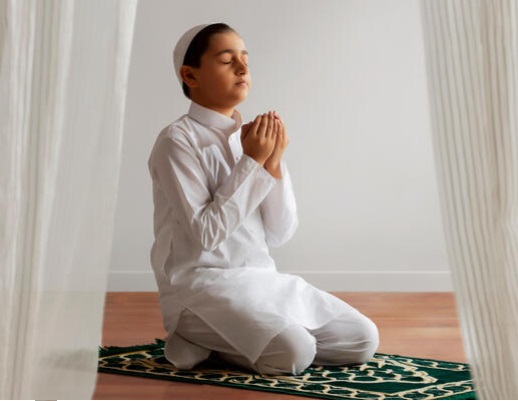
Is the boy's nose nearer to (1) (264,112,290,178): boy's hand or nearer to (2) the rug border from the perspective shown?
(1) (264,112,290,178): boy's hand

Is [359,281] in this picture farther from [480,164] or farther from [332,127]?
[480,164]

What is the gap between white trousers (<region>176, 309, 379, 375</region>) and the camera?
8.11ft

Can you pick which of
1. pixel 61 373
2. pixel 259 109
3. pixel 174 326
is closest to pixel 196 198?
pixel 174 326

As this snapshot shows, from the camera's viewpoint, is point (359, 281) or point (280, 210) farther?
point (359, 281)

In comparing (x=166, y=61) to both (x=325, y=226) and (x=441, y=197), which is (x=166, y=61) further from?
(x=441, y=197)

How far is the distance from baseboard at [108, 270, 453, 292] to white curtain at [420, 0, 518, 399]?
9.57 feet

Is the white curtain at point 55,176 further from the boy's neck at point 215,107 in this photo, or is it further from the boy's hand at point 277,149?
the boy's neck at point 215,107

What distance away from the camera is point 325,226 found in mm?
4602

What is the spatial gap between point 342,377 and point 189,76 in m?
0.96

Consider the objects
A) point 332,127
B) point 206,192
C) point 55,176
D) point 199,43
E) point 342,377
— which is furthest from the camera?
point 332,127

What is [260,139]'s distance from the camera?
99.5 inches

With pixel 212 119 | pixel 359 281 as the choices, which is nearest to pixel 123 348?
pixel 212 119

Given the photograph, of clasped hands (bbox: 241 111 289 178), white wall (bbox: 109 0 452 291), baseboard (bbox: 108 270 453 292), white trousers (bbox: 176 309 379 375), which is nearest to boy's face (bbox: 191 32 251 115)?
clasped hands (bbox: 241 111 289 178)

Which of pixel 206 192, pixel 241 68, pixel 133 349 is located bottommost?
pixel 133 349
